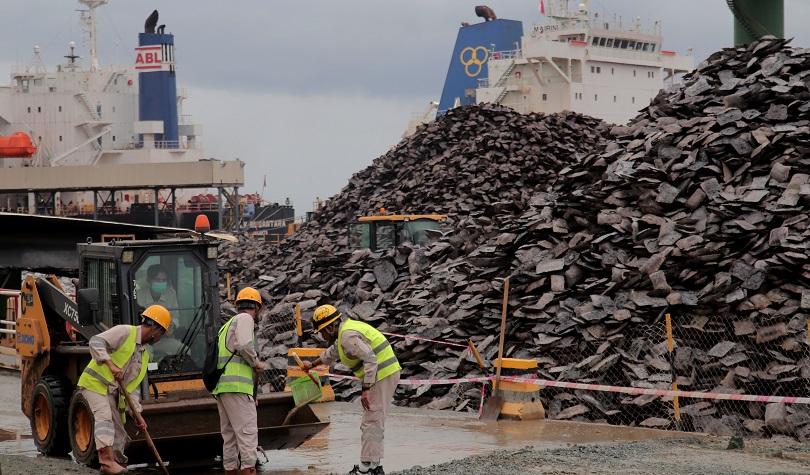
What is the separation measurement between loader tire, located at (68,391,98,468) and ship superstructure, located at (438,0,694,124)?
42.2 m

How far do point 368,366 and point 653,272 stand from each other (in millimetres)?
6245

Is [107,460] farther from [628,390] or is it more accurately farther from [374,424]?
[628,390]

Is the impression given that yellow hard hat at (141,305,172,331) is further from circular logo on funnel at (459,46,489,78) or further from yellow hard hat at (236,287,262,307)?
circular logo on funnel at (459,46,489,78)

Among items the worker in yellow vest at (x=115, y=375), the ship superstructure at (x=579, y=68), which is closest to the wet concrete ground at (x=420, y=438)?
the worker in yellow vest at (x=115, y=375)

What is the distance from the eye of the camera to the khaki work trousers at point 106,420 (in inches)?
383

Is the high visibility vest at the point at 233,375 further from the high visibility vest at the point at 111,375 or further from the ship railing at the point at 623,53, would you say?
the ship railing at the point at 623,53

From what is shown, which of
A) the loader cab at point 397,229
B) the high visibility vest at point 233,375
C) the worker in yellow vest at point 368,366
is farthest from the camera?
the loader cab at point 397,229

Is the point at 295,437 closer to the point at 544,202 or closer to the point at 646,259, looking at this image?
the point at 646,259

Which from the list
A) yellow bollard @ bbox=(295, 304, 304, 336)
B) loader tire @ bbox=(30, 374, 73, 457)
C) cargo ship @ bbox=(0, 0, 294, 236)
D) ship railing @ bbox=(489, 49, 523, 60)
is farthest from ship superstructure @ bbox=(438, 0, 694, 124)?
loader tire @ bbox=(30, 374, 73, 457)

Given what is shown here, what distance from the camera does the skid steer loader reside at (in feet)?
34.2

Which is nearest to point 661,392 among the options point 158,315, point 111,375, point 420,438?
point 420,438

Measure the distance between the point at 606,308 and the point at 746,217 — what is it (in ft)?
7.50

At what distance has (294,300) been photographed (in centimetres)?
2148

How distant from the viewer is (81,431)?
10.9m
